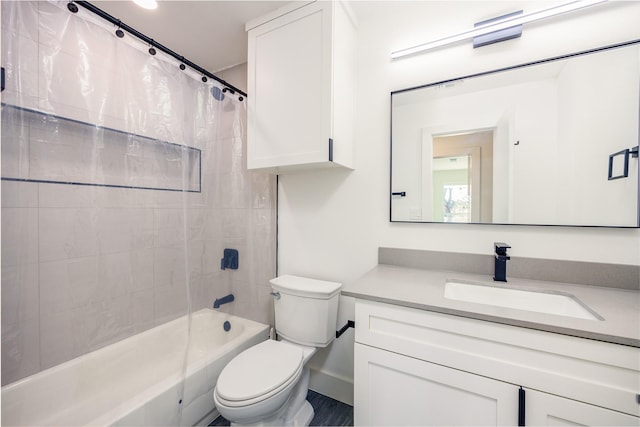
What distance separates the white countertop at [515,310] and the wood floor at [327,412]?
0.92m

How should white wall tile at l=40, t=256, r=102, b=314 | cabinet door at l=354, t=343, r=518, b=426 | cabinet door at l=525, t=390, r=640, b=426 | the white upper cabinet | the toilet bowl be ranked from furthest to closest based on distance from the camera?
the white upper cabinet → white wall tile at l=40, t=256, r=102, b=314 → the toilet bowl → cabinet door at l=354, t=343, r=518, b=426 → cabinet door at l=525, t=390, r=640, b=426

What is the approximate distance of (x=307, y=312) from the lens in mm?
1432

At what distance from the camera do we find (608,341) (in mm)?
678

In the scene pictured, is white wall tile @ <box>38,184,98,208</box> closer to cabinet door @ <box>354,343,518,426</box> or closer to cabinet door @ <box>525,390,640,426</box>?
cabinet door @ <box>354,343,518,426</box>

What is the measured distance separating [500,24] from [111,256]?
225 cm

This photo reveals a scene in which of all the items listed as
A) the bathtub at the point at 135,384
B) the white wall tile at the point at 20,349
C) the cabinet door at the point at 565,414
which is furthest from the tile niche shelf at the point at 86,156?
the cabinet door at the point at 565,414

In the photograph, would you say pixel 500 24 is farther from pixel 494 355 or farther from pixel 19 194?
pixel 19 194

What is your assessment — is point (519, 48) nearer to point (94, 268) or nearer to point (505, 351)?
point (505, 351)

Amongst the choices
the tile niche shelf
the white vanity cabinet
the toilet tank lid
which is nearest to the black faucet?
the white vanity cabinet

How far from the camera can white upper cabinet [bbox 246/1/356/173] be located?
1314mm

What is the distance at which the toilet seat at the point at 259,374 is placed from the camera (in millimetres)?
1040

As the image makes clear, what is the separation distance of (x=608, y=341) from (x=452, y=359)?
1.37 feet

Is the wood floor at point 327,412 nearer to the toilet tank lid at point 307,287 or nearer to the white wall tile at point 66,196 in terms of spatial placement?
the toilet tank lid at point 307,287

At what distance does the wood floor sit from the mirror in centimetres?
124
